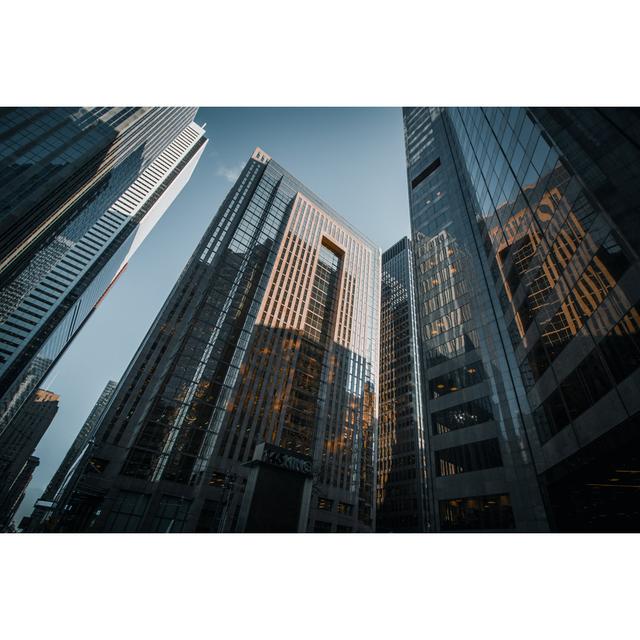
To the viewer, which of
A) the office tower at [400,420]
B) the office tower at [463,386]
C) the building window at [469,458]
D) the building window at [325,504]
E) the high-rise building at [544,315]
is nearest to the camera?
the high-rise building at [544,315]

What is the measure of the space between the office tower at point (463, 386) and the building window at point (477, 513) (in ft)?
0.24

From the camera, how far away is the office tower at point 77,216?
43.9 meters

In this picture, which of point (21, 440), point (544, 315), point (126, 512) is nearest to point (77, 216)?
point (126, 512)

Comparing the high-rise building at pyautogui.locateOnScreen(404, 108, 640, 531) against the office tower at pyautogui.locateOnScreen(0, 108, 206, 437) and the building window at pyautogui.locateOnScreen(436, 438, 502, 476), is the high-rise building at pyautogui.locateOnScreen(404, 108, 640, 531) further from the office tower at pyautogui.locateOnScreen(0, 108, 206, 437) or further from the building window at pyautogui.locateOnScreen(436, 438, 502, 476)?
the office tower at pyautogui.locateOnScreen(0, 108, 206, 437)

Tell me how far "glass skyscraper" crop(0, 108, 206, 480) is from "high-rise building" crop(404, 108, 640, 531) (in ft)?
162

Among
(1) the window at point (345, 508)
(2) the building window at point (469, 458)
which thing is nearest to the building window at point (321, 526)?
(1) the window at point (345, 508)

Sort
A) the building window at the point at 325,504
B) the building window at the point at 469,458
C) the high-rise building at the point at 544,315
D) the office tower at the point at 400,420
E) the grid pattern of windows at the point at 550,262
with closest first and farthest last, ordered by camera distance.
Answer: the high-rise building at the point at 544,315 → the grid pattern of windows at the point at 550,262 → the building window at the point at 469,458 → the building window at the point at 325,504 → the office tower at the point at 400,420

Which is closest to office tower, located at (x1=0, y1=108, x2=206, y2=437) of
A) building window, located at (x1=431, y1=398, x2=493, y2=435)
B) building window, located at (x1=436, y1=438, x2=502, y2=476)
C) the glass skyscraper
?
the glass skyscraper

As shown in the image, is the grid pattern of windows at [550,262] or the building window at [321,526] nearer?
the grid pattern of windows at [550,262]

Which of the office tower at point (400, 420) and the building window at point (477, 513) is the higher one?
the office tower at point (400, 420)

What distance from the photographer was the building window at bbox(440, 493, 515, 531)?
88.2ft

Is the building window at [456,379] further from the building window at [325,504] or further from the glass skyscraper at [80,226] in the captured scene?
the glass skyscraper at [80,226]

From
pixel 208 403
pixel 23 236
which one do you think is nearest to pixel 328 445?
pixel 208 403

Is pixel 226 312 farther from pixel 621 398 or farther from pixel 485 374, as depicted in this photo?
pixel 621 398
